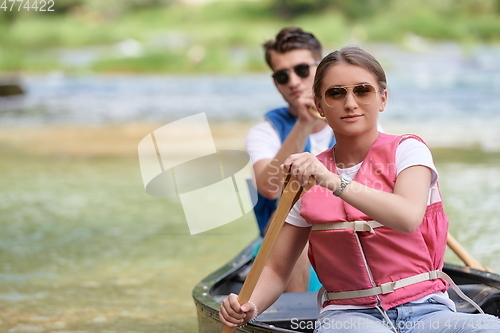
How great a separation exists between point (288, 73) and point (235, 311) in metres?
1.31

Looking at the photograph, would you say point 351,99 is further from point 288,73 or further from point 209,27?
point 209,27

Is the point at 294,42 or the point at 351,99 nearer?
the point at 351,99

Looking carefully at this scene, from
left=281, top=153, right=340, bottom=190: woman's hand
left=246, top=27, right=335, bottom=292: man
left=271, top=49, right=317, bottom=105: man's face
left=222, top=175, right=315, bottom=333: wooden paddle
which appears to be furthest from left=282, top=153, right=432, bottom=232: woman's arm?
left=271, top=49, right=317, bottom=105: man's face

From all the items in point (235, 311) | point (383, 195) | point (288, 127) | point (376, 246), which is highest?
point (288, 127)

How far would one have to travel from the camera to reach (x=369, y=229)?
183cm

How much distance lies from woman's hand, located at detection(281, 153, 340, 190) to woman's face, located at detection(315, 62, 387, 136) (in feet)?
0.51

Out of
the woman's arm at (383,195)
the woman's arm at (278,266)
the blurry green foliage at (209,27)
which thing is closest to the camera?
the woman's arm at (383,195)

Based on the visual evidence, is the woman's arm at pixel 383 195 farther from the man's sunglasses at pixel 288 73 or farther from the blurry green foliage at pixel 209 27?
the blurry green foliage at pixel 209 27

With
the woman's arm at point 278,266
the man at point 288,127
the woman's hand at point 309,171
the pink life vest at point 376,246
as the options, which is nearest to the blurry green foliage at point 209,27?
the man at point 288,127

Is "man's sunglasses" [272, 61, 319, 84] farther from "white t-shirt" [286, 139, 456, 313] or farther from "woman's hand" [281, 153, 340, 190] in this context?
"woman's hand" [281, 153, 340, 190]

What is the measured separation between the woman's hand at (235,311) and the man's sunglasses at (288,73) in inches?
49.7

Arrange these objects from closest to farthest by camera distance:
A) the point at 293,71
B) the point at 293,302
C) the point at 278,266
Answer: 1. the point at 278,266
2. the point at 293,302
3. the point at 293,71

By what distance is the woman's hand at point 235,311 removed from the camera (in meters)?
1.89

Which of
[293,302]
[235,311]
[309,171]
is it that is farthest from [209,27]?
[309,171]
